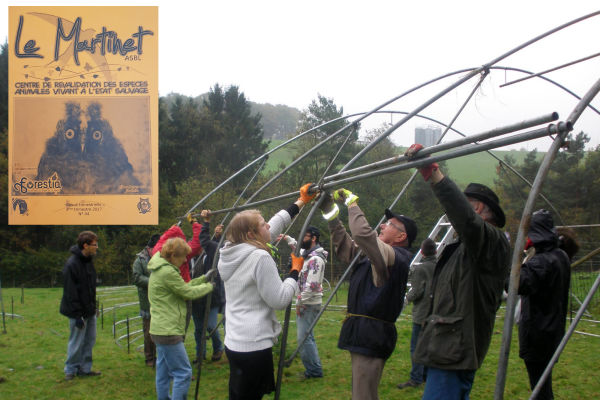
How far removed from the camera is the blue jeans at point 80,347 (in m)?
5.71

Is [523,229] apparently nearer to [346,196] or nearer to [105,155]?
[346,196]

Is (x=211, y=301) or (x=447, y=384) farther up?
(x=447, y=384)

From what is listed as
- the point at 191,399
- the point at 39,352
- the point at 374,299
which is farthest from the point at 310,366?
the point at 39,352

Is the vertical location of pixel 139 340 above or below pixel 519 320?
below

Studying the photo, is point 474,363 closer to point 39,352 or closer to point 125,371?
point 125,371

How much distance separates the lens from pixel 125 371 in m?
6.09

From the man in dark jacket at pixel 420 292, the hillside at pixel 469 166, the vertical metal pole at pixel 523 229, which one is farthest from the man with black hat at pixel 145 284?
the hillside at pixel 469 166

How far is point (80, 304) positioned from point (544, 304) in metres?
4.94

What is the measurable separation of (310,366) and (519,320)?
8.65 feet

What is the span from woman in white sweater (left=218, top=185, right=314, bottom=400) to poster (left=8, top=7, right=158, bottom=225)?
9.06 meters

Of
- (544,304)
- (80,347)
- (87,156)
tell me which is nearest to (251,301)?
(544,304)

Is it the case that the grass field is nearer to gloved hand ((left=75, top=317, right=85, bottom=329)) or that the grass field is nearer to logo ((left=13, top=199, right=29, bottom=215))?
gloved hand ((left=75, top=317, right=85, bottom=329))

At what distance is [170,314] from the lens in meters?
4.23

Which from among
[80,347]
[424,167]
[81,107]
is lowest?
[80,347]
